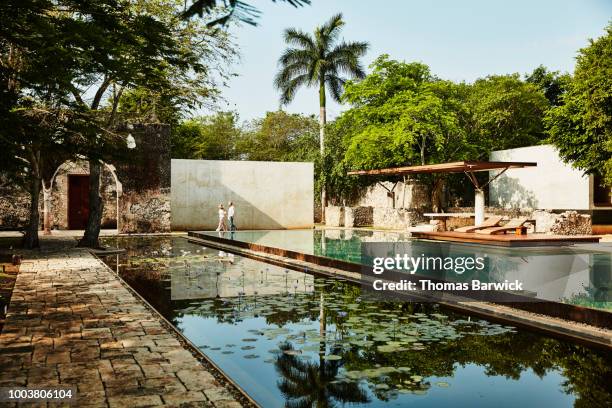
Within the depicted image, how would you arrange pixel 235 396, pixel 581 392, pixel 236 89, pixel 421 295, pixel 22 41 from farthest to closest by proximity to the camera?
1. pixel 236 89
2. pixel 421 295
3. pixel 22 41
4. pixel 581 392
5. pixel 235 396

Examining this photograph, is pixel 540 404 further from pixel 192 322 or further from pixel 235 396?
pixel 192 322

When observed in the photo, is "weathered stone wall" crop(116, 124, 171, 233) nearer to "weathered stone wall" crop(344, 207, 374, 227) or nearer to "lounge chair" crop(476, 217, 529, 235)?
"weathered stone wall" crop(344, 207, 374, 227)

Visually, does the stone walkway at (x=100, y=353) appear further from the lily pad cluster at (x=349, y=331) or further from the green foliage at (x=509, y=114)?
the green foliage at (x=509, y=114)

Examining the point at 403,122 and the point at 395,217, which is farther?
the point at 395,217

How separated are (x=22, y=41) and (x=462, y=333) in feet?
19.4

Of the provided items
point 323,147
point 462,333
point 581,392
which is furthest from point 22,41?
point 323,147

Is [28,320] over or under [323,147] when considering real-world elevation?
under

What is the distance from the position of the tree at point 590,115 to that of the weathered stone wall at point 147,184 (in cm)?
1645

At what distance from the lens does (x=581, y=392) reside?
461 cm

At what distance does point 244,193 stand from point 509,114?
1663cm

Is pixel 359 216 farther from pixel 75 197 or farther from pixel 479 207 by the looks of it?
pixel 75 197

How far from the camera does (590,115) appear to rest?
21469mm

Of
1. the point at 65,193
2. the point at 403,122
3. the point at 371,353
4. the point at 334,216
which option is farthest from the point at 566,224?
the point at 65,193

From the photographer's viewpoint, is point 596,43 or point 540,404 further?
point 596,43
